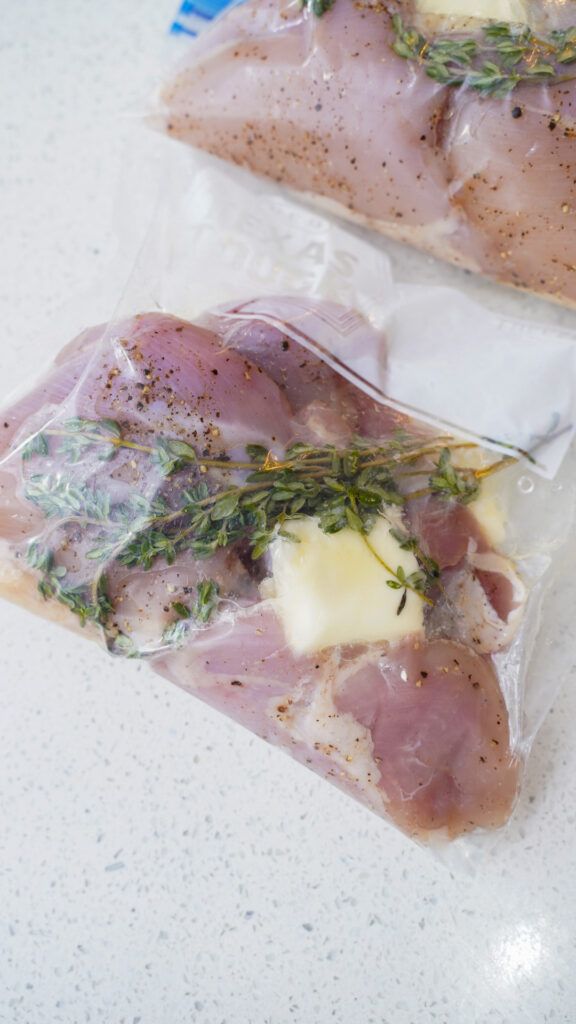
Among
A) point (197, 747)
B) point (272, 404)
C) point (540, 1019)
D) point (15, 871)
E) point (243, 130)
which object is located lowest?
point (540, 1019)

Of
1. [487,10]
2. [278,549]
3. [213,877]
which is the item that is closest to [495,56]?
[487,10]

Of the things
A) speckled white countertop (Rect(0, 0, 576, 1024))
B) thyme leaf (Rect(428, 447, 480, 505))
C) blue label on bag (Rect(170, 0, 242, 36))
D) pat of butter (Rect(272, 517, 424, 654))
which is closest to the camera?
pat of butter (Rect(272, 517, 424, 654))

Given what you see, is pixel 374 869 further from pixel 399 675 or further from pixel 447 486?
pixel 447 486

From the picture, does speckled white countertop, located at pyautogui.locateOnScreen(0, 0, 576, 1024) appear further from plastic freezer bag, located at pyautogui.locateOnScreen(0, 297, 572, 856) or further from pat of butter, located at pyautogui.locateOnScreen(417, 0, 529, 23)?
pat of butter, located at pyautogui.locateOnScreen(417, 0, 529, 23)

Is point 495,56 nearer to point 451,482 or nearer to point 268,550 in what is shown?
point 451,482

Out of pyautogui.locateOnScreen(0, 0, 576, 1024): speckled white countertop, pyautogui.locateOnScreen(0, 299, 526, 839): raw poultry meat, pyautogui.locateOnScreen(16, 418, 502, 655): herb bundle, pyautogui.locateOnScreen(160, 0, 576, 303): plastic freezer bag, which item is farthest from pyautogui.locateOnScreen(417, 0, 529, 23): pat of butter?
pyautogui.locateOnScreen(16, 418, 502, 655): herb bundle

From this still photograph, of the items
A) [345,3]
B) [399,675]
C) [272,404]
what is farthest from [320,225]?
[399,675]
